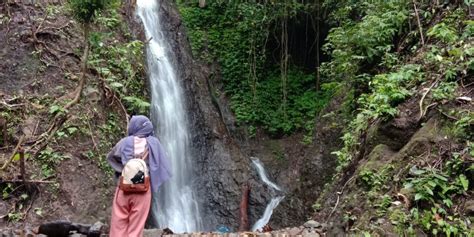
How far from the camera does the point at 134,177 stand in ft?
13.8

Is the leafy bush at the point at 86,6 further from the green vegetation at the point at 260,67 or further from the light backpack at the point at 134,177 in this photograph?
the green vegetation at the point at 260,67

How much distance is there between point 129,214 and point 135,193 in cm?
25

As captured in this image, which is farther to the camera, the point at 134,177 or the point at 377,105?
the point at 377,105

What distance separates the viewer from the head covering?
4.33 meters

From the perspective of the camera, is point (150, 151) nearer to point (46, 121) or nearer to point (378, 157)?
point (378, 157)

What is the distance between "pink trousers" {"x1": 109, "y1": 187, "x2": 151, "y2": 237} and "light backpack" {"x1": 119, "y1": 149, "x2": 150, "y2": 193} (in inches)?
4.0

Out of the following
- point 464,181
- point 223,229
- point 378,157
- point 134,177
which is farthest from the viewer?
point 223,229

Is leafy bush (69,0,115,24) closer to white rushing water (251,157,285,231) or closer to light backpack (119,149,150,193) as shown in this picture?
light backpack (119,149,150,193)

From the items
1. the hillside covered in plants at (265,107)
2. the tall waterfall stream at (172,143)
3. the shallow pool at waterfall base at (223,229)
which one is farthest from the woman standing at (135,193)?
the shallow pool at waterfall base at (223,229)

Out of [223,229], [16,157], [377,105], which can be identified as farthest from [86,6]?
[223,229]

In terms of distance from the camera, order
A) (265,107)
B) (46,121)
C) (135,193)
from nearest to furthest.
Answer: (135,193), (46,121), (265,107)

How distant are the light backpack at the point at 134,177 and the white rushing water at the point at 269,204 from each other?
19.4ft

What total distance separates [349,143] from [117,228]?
3.38 meters

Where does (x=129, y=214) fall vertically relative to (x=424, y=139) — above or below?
below
